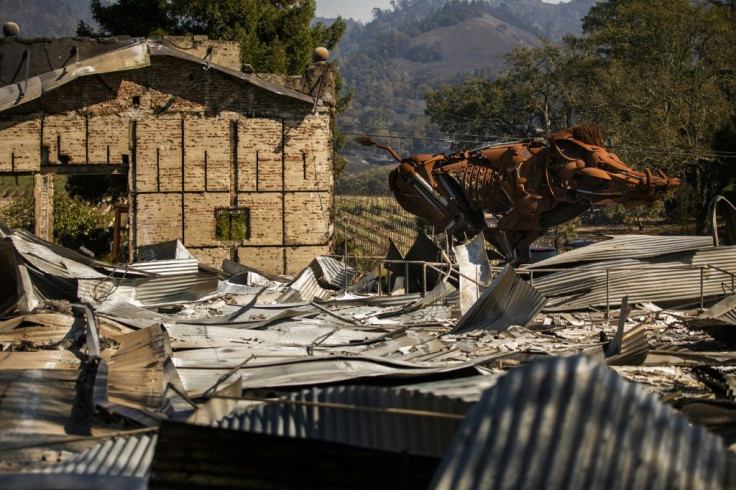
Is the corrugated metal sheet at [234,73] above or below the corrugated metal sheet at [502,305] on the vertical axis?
above

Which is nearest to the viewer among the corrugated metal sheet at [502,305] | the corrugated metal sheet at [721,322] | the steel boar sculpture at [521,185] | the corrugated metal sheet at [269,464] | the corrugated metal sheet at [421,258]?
the corrugated metal sheet at [269,464]

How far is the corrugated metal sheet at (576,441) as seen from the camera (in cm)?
380

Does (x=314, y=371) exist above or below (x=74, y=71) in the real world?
below

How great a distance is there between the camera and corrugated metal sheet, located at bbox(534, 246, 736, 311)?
1391 cm

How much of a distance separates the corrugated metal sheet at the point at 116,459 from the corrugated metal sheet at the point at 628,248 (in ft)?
33.1

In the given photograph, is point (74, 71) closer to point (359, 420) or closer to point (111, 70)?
point (111, 70)

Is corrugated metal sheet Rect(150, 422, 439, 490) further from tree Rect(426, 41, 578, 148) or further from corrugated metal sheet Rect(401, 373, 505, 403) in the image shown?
tree Rect(426, 41, 578, 148)

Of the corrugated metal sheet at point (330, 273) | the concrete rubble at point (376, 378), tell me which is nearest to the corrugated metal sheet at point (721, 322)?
the concrete rubble at point (376, 378)

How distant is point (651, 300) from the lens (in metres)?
14.0

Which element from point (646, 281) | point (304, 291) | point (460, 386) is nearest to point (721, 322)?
point (646, 281)

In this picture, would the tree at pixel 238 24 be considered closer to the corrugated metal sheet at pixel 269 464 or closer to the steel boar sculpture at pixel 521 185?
the steel boar sculpture at pixel 521 185

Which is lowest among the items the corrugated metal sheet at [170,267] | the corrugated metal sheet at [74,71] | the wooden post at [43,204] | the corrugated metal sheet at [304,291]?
the corrugated metal sheet at [304,291]

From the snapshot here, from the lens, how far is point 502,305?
38.6 feet

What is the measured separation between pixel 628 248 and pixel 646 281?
1214mm
